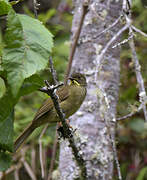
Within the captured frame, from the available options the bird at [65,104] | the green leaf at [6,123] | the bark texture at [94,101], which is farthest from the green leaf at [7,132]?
the bird at [65,104]

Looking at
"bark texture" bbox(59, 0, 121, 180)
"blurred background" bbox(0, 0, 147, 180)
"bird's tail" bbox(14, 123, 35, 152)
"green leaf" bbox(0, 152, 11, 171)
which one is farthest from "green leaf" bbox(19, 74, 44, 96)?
"blurred background" bbox(0, 0, 147, 180)

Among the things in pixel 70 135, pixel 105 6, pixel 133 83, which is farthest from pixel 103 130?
pixel 133 83

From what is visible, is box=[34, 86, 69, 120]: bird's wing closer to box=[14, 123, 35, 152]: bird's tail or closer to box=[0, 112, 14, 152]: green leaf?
box=[14, 123, 35, 152]: bird's tail

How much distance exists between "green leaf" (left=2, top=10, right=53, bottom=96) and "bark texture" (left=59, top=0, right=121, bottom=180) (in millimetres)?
1321

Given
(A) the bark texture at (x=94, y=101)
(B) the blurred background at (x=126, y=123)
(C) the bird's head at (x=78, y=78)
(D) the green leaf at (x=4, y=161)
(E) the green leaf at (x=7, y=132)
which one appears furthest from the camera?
(B) the blurred background at (x=126, y=123)

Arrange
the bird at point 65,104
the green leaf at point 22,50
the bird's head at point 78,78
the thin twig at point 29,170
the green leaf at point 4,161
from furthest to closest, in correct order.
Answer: the thin twig at point 29,170 → the bird's head at point 78,78 → the bird at point 65,104 → the green leaf at point 4,161 → the green leaf at point 22,50

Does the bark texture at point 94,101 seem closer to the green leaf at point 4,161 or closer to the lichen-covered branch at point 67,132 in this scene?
the lichen-covered branch at point 67,132

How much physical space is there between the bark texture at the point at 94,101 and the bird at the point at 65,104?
0.08 meters

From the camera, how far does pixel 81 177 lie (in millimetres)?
2729

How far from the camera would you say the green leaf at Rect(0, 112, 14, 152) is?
155 cm

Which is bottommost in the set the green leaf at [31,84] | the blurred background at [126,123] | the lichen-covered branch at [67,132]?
the green leaf at [31,84]

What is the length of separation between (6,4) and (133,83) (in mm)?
3751

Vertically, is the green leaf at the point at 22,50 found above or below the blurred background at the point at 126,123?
below

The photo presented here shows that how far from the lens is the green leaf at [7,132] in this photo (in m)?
1.55
